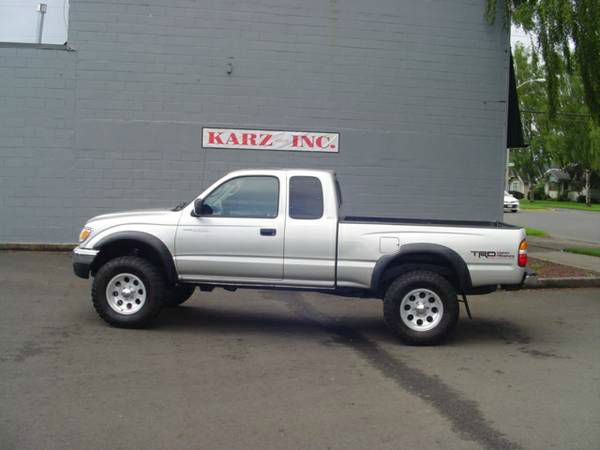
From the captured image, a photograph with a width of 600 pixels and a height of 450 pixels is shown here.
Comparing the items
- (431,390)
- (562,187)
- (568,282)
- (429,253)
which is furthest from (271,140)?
(562,187)

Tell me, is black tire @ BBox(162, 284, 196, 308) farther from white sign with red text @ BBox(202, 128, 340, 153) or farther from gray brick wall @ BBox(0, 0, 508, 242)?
white sign with red text @ BBox(202, 128, 340, 153)

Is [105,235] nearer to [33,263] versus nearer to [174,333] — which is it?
[174,333]

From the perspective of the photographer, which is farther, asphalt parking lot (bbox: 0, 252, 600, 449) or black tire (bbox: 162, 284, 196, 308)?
black tire (bbox: 162, 284, 196, 308)

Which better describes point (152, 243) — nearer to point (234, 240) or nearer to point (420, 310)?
point (234, 240)

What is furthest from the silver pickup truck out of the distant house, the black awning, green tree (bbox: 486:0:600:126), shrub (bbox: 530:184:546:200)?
shrub (bbox: 530:184:546:200)

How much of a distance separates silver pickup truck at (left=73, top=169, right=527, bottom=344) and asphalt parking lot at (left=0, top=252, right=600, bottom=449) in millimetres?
494

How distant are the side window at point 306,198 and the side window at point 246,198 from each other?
0.65 ft

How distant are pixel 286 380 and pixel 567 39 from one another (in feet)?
35.7

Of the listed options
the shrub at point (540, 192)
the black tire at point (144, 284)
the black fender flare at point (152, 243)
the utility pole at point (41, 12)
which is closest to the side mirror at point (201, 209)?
the black fender flare at point (152, 243)

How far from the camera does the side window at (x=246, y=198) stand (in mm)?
7867

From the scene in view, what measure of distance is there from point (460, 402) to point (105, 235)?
4.46 m

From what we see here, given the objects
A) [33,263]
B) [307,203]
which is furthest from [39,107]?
[307,203]

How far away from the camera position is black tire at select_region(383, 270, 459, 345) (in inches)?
297

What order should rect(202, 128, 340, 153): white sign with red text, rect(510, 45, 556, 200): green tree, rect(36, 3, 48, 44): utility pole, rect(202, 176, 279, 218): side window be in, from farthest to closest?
rect(510, 45, 556, 200): green tree
rect(36, 3, 48, 44): utility pole
rect(202, 128, 340, 153): white sign with red text
rect(202, 176, 279, 218): side window
